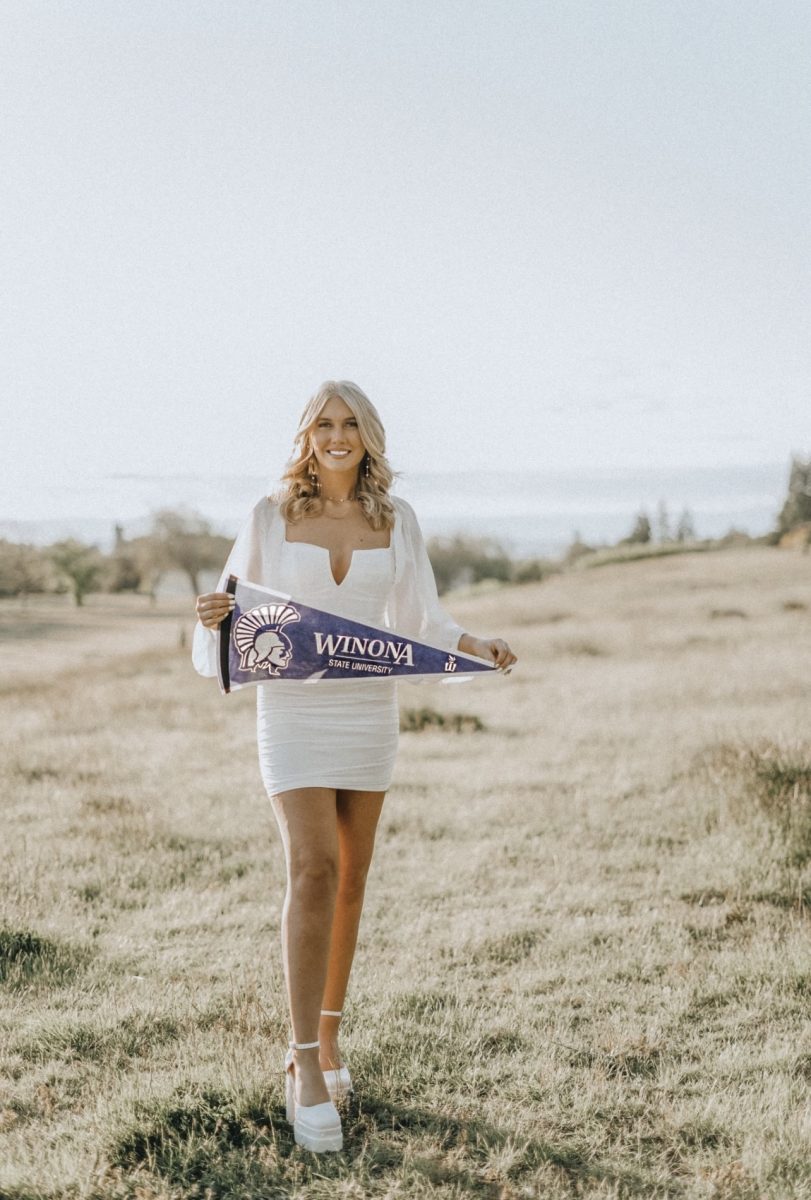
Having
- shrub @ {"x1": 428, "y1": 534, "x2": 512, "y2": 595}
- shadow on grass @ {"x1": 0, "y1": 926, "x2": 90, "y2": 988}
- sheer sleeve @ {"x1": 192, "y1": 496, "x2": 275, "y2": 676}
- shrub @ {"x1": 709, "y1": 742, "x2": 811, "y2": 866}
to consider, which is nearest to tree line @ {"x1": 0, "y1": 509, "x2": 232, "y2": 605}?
shadow on grass @ {"x1": 0, "y1": 926, "x2": 90, "y2": 988}

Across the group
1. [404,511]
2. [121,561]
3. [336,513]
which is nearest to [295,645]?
[336,513]

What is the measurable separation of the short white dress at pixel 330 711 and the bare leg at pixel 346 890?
0.09m

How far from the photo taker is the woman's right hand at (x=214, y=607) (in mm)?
3656

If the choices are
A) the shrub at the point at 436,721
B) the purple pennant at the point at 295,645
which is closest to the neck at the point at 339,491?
the purple pennant at the point at 295,645

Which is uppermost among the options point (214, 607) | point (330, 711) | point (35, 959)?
point (214, 607)

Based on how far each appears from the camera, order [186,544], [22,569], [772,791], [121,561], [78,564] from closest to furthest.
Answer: [772,791]
[22,569]
[78,564]
[121,561]
[186,544]

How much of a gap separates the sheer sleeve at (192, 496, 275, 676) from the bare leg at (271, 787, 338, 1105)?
2.03 feet

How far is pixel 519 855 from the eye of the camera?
7.31 m

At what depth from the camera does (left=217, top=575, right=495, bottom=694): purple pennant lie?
360cm

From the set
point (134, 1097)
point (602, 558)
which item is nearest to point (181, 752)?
point (134, 1097)

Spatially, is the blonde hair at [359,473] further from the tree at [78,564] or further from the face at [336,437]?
the tree at [78,564]

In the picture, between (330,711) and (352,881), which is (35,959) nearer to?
(352,881)

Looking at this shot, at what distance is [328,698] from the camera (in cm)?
360

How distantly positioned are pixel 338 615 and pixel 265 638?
0.27m
